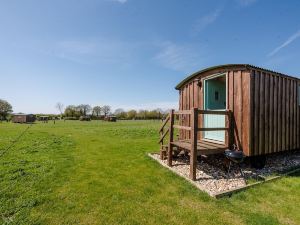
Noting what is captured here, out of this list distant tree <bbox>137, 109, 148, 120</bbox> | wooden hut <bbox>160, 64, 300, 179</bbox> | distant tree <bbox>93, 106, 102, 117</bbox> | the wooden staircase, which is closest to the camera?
the wooden staircase

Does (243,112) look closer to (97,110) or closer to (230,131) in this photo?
(230,131)

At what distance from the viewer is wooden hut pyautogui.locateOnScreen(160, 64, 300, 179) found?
6117 mm

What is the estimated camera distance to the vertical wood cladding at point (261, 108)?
617cm

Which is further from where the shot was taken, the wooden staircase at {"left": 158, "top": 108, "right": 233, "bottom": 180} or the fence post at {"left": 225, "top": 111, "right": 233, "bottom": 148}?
the fence post at {"left": 225, "top": 111, "right": 233, "bottom": 148}

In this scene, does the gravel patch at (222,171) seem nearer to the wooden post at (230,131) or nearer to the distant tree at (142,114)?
the wooden post at (230,131)

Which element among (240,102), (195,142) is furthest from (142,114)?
(195,142)

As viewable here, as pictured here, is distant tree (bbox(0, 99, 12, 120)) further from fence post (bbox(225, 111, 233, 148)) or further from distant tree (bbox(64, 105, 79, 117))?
fence post (bbox(225, 111, 233, 148))

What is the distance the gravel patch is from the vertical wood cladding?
1.86ft

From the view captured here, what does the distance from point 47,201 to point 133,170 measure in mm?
2802

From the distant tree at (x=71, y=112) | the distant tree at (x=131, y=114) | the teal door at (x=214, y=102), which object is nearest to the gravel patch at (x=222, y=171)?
the teal door at (x=214, y=102)

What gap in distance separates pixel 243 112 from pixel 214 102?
2.11 meters

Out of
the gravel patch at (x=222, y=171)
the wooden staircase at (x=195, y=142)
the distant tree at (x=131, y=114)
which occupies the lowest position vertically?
the gravel patch at (x=222, y=171)

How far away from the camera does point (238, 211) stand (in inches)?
153

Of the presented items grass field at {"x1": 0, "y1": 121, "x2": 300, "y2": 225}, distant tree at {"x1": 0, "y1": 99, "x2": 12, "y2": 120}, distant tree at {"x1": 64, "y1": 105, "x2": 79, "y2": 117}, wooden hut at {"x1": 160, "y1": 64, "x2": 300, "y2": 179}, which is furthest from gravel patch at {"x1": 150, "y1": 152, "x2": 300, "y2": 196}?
distant tree at {"x1": 64, "y1": 105, "x2": 79, "y2": 117}
